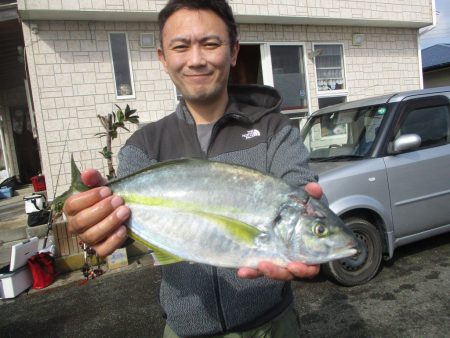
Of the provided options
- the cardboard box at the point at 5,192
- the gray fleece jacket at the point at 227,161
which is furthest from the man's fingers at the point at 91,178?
the cardboard box at the point at 5,192

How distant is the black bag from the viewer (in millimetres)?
7238

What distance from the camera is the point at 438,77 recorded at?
21.3 meters

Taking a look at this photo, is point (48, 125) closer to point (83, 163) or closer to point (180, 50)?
point (83, 163)

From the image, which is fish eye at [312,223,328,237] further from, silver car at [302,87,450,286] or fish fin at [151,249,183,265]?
silver car at [302,87,450,286]

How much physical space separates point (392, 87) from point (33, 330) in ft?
37.9

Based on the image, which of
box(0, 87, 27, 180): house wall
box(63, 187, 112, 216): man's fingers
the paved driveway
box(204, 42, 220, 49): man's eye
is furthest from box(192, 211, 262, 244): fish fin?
box(0, 87, 27, 180): house wall

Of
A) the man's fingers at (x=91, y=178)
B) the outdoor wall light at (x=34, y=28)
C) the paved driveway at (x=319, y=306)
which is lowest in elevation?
the paved driveway at (x=319, y=306)

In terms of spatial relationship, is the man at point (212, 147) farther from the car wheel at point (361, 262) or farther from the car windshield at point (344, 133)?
the car windshield at point (344, 133)

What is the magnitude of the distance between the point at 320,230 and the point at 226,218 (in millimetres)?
384

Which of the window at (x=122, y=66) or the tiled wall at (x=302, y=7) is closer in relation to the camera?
the tiled wall at (x=302, y=7)

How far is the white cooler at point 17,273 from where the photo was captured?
5.18 meters

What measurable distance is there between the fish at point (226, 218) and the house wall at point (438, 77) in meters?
23.1

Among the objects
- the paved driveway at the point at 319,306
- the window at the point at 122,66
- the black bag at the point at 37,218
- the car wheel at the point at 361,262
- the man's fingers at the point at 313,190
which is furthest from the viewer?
the window at the point at 122,66

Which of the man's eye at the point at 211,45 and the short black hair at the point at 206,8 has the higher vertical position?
the short black hair at the point at 206,8
